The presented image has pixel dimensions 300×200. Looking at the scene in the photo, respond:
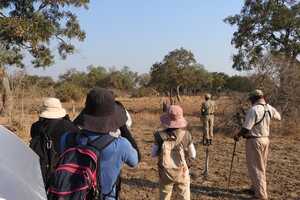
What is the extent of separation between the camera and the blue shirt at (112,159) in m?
3.42

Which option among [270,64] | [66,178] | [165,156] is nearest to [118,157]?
[66,178]

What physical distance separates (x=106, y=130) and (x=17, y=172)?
133 cm

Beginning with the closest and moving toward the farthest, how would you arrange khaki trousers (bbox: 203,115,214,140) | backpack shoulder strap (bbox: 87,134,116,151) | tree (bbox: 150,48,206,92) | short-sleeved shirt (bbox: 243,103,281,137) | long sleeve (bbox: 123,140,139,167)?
backpack shoulder strap (bbox: 87,134,116,151)
long sleeve (bbox: 123,140,139,167)
short-sleeved shirt (bbox: 243,103,281,137)
khaki trousers (bbox: 203,115,214,140)
tree (bbox: 150,48,206,92)

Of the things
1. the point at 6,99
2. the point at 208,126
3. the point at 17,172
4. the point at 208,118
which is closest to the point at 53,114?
the point at 17,172

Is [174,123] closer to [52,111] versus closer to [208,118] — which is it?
[52,111]

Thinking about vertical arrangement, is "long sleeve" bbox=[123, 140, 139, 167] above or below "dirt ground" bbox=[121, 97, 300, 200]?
above

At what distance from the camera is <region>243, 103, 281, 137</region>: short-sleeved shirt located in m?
7.38

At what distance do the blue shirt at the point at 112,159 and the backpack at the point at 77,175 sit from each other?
→ 15cm

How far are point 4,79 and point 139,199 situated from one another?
12132 mm

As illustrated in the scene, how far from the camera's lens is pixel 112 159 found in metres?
3.45

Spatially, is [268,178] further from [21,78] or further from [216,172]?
[21,78]

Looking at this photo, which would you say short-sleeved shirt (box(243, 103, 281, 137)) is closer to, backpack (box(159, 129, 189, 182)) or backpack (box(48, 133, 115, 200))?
backpack (box(159, 129, 189, 182))

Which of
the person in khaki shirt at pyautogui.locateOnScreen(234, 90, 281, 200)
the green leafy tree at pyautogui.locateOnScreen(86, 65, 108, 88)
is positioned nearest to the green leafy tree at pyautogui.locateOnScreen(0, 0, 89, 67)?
the person in khaki shirt at pyautogui.locateOnScreen(234, 90, 281, 200)

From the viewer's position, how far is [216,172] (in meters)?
9.73
